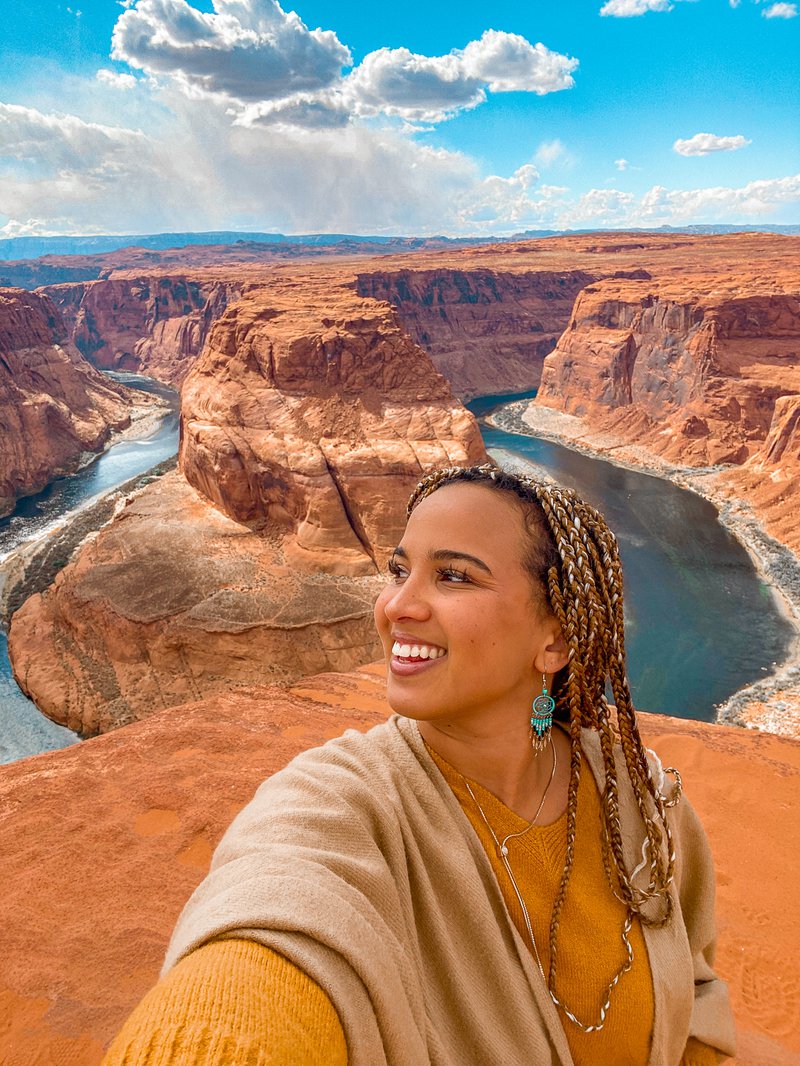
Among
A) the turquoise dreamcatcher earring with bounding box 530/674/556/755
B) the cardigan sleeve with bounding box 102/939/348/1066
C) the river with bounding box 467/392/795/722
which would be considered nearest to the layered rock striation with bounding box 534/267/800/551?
the river with bounding box 467/392/795/722

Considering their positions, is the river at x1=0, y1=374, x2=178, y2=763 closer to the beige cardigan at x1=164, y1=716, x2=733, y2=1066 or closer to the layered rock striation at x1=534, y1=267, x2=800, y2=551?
the beige cardigan at x1=164, y1=716, x2=733, y2=1066

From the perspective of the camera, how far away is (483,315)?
70.8 m

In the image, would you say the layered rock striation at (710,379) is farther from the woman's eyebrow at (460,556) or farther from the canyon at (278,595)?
the woman's eyebrow at (460,556)

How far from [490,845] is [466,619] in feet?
1.96

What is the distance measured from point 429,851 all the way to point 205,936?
2.21ft

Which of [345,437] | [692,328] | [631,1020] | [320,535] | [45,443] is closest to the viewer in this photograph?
[631,1020]

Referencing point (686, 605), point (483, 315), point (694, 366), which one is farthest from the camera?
point (483, 315)

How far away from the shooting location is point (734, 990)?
16.5 feet

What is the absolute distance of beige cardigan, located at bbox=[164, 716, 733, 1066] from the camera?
0.99 meters

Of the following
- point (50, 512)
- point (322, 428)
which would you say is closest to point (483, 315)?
point (50, 512)

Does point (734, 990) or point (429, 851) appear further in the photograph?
point (734, 990)

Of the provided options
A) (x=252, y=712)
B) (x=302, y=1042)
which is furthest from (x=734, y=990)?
(x=252, y=712)

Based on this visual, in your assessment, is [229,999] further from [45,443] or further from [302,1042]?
[45,443]

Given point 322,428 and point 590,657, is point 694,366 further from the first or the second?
point 590,657
